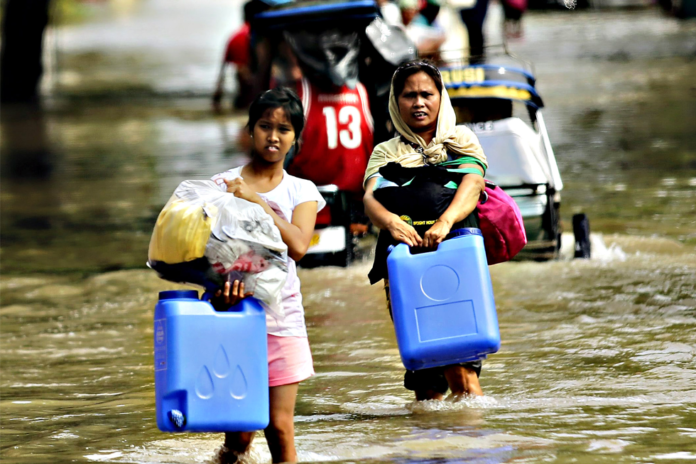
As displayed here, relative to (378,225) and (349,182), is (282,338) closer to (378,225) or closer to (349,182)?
(378,225)

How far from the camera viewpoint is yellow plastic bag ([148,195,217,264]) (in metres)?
4.22

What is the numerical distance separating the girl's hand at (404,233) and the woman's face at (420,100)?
0.45 metres

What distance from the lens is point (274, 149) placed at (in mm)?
4496

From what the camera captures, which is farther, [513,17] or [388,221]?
[513,17]

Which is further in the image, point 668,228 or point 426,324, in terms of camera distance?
point 668,228

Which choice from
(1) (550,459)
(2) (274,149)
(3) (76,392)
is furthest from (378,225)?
(3) (76,392)

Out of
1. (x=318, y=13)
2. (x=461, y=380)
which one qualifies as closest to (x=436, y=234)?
(x=461, y=380)

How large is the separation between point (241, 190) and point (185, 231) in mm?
250

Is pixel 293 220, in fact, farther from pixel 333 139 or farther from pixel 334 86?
pixel 334 86

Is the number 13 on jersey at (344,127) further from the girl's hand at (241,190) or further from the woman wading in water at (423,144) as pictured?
the girl's hand at (241,190)

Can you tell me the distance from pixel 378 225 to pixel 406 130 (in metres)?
0.42

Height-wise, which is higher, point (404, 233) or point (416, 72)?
point (416, 72)

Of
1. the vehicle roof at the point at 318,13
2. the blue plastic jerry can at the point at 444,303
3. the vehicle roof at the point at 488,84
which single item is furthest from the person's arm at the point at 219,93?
the blue plastic jerry can at the point at 444,303

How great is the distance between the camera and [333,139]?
8.14m
